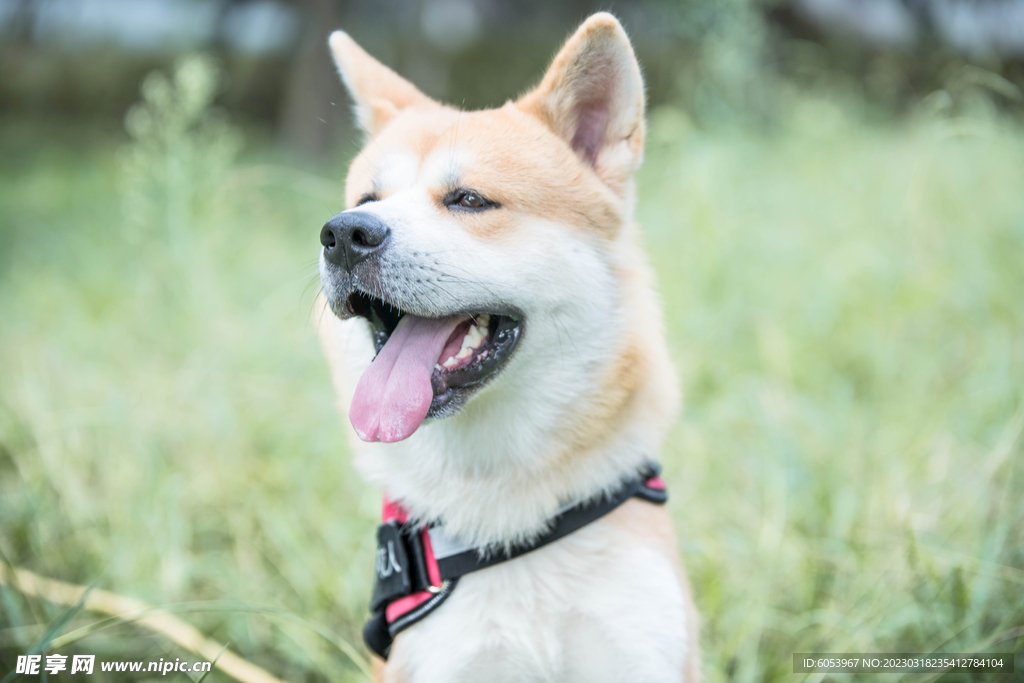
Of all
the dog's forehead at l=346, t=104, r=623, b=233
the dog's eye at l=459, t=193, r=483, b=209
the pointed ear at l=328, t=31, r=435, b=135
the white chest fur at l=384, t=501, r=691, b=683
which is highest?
the pointed ear at l=328, t=31, r=435, b=135

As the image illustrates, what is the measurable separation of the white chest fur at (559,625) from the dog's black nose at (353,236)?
3.07 ft

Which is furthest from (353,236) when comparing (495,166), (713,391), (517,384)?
(713,391)

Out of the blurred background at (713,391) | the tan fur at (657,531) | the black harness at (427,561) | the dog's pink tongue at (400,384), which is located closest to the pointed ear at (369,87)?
the blurred background at (713,391)

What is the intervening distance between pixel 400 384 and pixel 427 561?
1.69 feet

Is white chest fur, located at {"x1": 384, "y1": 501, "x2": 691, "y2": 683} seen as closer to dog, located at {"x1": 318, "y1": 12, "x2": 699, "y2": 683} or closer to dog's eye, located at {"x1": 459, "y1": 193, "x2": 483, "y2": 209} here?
dog, located at {"x1": 318, "y1": 12, "x2": 699, "y2": 683}

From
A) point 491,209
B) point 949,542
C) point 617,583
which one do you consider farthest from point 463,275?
point 949,542

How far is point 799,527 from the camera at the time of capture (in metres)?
2.90

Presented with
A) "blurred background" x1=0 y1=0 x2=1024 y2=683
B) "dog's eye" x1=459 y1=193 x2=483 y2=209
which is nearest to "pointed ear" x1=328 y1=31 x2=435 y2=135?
"blurred background" x1=0 y1=0 x2=1024 y2=683

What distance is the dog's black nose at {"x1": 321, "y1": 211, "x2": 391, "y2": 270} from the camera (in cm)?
176

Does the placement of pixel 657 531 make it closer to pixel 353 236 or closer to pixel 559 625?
pixel 559 625

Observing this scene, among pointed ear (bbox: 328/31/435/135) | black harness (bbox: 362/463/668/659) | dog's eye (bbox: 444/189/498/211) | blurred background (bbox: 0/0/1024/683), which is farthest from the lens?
blurred background (bbox: 0/0/1024/683)

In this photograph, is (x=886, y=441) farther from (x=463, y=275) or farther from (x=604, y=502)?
(x=463, y=275)

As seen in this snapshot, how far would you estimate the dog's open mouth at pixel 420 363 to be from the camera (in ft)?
5.72

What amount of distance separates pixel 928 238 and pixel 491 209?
398 centimetres
